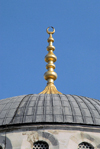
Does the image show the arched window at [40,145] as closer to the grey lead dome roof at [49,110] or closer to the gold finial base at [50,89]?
the grey lead dome roof at [49,110]

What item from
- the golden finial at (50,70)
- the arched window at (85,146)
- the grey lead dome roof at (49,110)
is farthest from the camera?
the golden finial at (50,70)

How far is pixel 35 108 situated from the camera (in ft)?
124

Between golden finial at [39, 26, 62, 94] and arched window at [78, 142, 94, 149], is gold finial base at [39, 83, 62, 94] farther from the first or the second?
arched window at [78, 142, 94, 149]

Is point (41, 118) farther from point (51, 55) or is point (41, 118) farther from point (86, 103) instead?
point (51, 55)

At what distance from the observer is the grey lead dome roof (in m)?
36.5

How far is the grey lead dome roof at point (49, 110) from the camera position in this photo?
120 feet

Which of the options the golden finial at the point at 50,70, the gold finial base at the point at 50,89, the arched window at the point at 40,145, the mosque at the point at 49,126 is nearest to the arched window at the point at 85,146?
the mosque at the point at 49,126

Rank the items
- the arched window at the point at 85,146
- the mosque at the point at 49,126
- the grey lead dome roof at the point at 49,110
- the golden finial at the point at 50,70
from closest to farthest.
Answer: the mosque at the point at 49,126
the arched window at the point at 85,146
the grey lead dome roof at the point at 49,110
the golden finial at the point at 50,70

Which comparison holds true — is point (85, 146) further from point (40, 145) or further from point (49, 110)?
point (49, 110)

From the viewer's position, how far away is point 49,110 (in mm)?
37375

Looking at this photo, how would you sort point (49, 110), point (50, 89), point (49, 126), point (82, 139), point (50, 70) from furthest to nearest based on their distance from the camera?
point (50, 70) < point (50, 89) < point (49, 110) < point (82, 139) < point (49, 126)

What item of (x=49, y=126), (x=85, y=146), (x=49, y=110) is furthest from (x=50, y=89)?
(x=85, y=146)

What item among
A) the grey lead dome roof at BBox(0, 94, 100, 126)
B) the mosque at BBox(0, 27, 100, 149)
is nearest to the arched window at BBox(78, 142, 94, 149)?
the mosque at BBox(0, 27, 100, 149)

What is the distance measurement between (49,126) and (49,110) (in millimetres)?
1733
